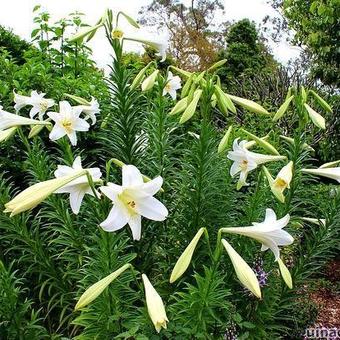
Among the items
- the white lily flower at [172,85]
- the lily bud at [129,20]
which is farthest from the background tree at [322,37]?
the lily bud at [129,20]

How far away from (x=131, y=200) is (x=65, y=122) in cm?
75

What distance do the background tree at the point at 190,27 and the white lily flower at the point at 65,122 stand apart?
17.7m

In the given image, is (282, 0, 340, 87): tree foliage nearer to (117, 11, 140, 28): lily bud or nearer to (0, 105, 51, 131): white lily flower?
(117, 11, 140, 28): lily bud

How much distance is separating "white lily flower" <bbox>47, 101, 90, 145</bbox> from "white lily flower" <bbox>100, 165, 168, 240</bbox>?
0.70 m

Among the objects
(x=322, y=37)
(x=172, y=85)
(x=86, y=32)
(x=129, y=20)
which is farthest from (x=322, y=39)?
(x=86, y=32)

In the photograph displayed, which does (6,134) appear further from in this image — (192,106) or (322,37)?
(322,37)

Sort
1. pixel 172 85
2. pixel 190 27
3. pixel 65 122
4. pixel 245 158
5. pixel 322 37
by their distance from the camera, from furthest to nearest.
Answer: pixel 190 27 → pixel 322 37 → pixel 172 85 → pixel 65 122 → pixel 245 158

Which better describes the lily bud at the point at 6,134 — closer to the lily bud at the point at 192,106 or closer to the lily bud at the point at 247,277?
the lily bud at the point at 192,106

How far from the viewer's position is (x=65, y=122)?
2234mm

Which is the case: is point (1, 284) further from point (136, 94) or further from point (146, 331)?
point (136, 94)

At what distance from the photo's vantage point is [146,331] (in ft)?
6.39

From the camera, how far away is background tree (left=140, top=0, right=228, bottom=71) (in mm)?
20250

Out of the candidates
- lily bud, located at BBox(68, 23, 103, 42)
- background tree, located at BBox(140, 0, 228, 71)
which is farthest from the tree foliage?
background tree, located at BBox(140, 0, 228, 71)

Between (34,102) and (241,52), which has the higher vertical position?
(34,102)
